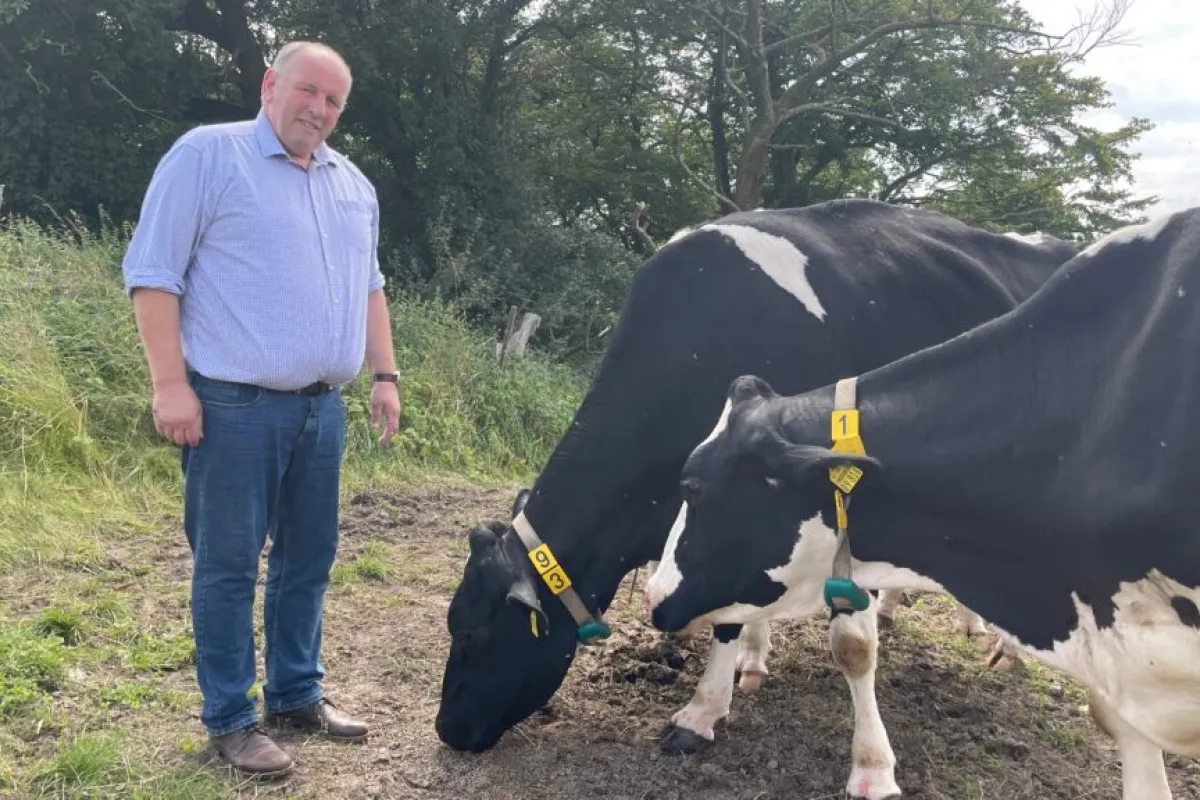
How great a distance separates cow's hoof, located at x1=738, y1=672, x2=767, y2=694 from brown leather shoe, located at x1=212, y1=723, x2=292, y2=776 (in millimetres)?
1905

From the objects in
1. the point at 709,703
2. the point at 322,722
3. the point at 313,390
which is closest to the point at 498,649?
the point at 322,722

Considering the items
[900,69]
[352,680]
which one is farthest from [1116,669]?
[900,69]

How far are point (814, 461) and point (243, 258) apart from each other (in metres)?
1.85

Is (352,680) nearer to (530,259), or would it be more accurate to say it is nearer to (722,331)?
(722,331)

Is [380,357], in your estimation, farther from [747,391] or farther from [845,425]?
[845,425]

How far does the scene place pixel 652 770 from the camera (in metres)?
3.69

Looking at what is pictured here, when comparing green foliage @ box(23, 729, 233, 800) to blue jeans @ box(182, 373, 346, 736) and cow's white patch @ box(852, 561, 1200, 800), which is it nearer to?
blue jeans @ box(182, 373, 346, 736)

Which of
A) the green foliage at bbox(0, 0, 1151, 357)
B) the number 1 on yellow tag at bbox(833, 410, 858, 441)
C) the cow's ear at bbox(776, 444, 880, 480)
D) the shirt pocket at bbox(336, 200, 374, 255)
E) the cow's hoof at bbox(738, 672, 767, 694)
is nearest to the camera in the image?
the cow's ear at bbox(776, 444, 880, 480)

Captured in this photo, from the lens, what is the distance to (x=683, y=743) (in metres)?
3.85

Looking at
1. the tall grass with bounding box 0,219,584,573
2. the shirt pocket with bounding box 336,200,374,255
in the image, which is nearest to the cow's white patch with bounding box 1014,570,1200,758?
the shirt pocket with bounding box 336,200,374,255

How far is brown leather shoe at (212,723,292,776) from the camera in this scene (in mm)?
3438

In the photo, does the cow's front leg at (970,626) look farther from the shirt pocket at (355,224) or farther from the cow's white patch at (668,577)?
the shirt pocket at (355,224)

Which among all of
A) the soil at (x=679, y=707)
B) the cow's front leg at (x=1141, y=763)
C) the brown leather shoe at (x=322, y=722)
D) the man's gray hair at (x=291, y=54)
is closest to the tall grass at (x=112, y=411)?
the soil at (x=679, y=707)

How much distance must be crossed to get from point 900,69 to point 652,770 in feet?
55.4
